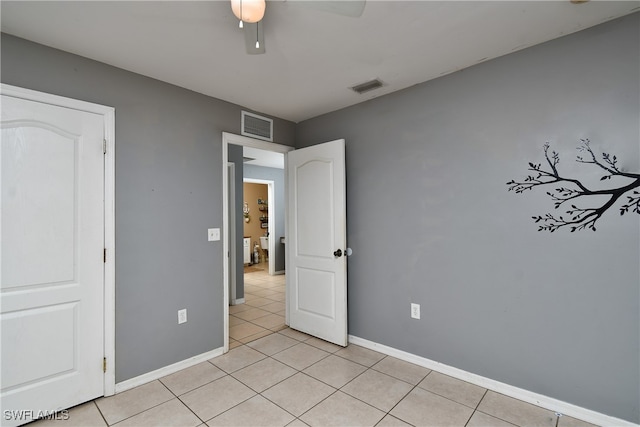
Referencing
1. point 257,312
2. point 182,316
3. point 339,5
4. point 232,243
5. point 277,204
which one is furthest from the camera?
point 277,204

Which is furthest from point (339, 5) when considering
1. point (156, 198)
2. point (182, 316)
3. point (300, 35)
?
point (182, 316)

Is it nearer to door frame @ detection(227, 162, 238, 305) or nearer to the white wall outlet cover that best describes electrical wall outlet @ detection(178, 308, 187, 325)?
the white wall outlet cover

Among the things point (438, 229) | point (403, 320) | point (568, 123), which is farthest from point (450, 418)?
point (568, 123)

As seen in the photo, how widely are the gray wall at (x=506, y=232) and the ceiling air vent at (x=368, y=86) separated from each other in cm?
27

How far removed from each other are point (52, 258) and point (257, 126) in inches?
→ 82.3

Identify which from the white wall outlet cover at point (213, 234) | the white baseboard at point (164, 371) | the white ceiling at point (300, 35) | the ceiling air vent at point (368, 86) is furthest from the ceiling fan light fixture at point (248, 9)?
the white baseboard at point (164, 371)

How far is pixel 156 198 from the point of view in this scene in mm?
2482

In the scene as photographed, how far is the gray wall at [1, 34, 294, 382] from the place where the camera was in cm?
214

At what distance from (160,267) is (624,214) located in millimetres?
3275

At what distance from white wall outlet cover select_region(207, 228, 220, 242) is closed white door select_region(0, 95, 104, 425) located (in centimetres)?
84

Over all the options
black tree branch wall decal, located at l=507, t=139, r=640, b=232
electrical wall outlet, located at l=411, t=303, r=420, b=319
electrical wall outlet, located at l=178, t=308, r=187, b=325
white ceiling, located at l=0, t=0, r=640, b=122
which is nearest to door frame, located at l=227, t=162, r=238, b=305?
electrical wall outlet, located at l=178, t=308, r=187, b=325

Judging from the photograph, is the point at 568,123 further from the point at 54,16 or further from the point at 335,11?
the point at 54,16

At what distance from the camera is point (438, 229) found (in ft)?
8.34

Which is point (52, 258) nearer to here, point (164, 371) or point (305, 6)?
point (164, 371)
